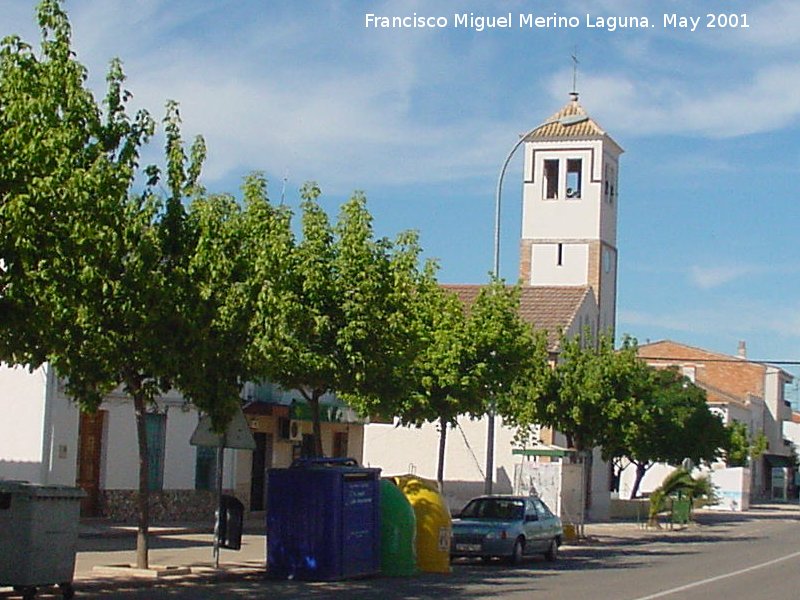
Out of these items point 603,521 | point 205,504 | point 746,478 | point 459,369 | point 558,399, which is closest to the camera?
point 459,369

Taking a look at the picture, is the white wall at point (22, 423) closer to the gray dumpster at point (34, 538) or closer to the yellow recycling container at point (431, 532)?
the yellow recycling container at point (431, 532)

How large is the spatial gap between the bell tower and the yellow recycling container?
36.5 meters

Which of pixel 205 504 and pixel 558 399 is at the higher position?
pixel 558 399

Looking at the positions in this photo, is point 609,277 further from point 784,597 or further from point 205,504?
point 784,597

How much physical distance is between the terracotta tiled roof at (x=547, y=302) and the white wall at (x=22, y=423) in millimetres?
27709

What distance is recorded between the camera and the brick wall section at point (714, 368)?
9488 cm

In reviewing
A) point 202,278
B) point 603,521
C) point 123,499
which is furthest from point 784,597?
point 603,521

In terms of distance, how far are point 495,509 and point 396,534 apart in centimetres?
515

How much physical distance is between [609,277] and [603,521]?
13.8m

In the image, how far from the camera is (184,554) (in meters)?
25.1

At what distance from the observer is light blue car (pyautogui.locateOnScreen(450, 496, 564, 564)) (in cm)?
2694

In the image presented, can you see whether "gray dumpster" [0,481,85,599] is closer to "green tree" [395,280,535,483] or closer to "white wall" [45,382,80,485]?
"green tree" [395,280,535,483]

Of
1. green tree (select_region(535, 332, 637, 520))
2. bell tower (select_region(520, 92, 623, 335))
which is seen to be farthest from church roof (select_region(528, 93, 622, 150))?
green tree (select_region(535, 332, 637, 520))

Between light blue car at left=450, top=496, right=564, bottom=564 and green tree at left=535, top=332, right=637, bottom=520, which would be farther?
green tree at left=535, top=332, right=637, bottom=520
